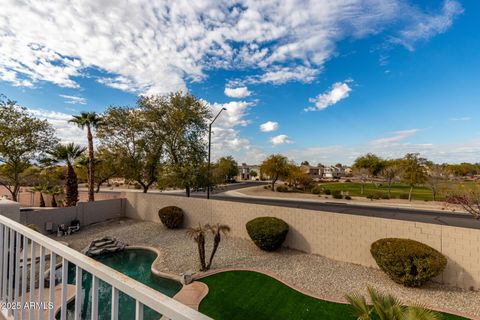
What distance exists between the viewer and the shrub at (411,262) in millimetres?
7320

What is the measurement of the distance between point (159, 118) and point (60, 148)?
686cm

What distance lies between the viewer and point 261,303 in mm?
6715

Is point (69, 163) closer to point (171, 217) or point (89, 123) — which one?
point (89, 123)

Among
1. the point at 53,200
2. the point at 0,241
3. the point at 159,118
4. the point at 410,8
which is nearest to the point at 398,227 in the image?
the point at 410,8

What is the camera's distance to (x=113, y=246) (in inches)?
451

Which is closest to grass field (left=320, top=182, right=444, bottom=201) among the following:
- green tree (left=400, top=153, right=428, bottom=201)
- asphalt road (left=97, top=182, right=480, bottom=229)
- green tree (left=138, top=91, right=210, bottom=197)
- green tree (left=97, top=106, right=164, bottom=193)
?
green tree (left=400, top=153, right=428, bottom=201)

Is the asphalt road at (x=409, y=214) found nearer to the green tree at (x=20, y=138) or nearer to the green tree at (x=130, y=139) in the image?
the green tree at (x=130, y=139)

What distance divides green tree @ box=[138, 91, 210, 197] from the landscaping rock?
266 inches

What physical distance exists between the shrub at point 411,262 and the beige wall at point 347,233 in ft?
1.91

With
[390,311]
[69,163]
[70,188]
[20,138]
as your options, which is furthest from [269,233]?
[20,138]

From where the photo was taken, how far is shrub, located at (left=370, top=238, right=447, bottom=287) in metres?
7.32

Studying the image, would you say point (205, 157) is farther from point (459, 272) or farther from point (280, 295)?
point (459, 272)

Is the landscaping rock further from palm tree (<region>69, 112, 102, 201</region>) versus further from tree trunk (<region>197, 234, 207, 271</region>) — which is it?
palm tree (<region>69, 112, 102, 201</region>)

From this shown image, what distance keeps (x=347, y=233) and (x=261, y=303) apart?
4.79 m
